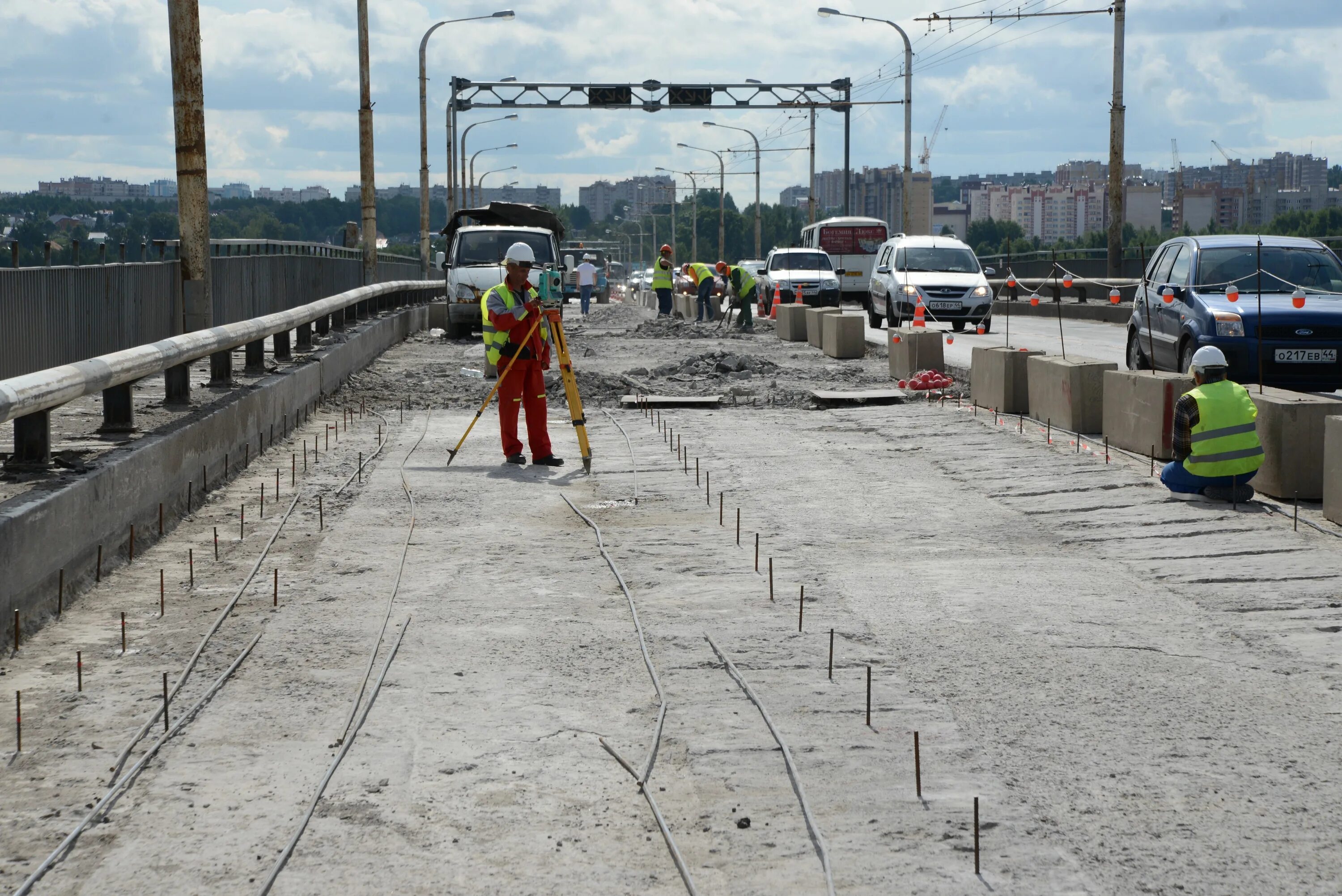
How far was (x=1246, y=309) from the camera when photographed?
50.6 ft

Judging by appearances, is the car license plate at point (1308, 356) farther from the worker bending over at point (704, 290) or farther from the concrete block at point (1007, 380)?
the worker bending over at point (704, 290)

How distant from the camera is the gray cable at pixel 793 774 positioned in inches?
171

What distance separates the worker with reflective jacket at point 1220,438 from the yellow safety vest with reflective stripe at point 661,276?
31579 millimetres

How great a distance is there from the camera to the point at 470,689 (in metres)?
6.14

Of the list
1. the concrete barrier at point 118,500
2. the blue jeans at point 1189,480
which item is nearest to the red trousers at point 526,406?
the concrete barrier at point 118,500

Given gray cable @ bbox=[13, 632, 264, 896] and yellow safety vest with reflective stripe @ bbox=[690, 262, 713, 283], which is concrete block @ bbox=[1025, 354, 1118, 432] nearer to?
gray cable @ bbox=[13, 632, 264, 896]

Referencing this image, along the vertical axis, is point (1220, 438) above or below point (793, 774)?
above

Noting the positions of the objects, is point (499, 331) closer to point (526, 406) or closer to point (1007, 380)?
point (526, 406)

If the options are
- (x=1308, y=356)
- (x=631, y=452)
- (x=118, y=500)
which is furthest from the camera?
(x=1308, y=356)

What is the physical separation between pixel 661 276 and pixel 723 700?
120 ft


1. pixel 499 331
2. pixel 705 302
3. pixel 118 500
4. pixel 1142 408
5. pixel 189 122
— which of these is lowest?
pixel 118 500

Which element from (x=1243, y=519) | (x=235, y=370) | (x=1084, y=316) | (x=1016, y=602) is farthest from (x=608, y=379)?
(x=1084, y=316)

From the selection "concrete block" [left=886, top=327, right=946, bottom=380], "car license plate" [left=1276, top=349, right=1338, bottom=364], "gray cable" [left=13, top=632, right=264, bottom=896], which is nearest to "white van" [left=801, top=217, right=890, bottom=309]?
"concrete block" [left=886, top=327, right=946, bottom=380]

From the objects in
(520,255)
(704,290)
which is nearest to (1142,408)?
(520,255)
